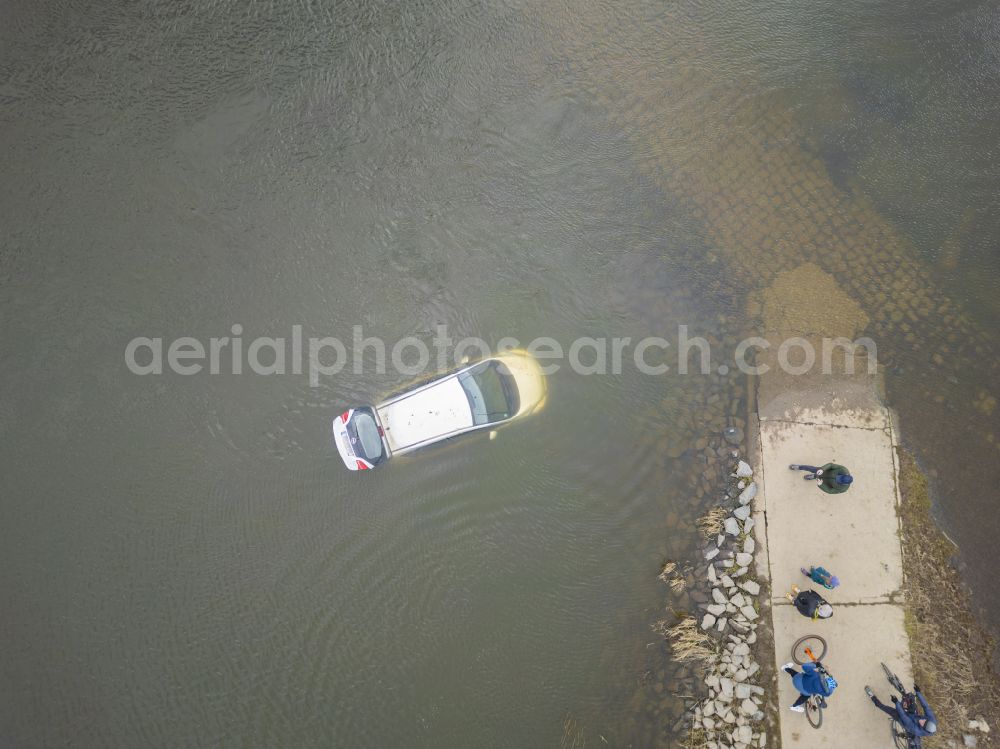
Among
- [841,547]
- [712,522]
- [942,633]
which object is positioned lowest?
[942,633]

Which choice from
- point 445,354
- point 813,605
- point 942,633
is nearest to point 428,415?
point 445,354

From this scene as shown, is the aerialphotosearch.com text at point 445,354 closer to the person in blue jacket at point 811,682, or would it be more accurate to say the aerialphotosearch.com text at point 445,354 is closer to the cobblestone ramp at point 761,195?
the cobblestone ramp at point 761,195

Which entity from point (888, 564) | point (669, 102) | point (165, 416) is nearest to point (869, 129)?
point (669, 102)

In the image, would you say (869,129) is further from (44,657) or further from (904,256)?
(44,657)

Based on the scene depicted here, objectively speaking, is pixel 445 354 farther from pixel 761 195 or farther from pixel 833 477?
pixel 833 477

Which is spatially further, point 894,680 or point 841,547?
point 841,547

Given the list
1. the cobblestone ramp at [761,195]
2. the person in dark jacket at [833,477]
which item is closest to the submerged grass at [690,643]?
the person in dark jacket at [833,477]

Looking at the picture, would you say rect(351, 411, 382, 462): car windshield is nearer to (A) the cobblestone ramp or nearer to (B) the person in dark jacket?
(A) the cobblestone ramp
